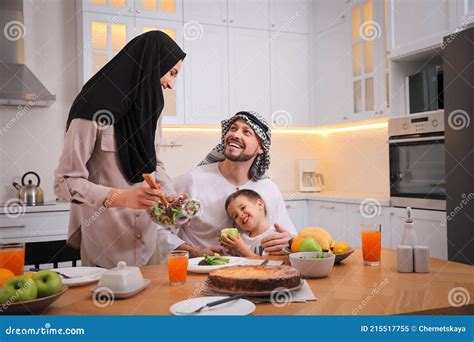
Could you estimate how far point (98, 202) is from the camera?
1649 millimetres

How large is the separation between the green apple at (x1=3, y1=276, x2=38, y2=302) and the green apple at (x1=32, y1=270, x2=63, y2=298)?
23 mm

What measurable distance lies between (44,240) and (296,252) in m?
2.30

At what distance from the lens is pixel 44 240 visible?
3.27m

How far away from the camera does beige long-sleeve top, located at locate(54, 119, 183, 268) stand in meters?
1.69

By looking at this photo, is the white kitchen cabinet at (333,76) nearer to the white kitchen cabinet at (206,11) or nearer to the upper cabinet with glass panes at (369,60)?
the upper cabinet with glass panes at (369,60)

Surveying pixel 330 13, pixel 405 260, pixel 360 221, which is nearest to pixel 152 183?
pixel 405 260

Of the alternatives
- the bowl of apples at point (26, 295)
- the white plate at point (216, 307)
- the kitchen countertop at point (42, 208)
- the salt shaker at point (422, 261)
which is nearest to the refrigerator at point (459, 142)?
the salt shaker at point (422, 261)

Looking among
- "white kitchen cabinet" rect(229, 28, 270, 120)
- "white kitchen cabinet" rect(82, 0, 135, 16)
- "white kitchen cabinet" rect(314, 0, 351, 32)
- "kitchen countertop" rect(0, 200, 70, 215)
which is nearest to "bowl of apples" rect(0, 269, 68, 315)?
"kitchen countertop" rect(0, 200, 70, 215)

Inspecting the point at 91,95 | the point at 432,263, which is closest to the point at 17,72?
the point at 91,95

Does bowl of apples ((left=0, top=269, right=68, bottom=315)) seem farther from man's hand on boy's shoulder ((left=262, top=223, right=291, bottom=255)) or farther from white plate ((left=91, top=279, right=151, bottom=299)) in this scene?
man's hand on boy's shoulder ((left=262, top=223, right=291, bottom=255))

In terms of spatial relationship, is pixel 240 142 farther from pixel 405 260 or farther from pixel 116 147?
pixel 405 260

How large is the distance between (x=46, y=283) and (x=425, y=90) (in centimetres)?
281
